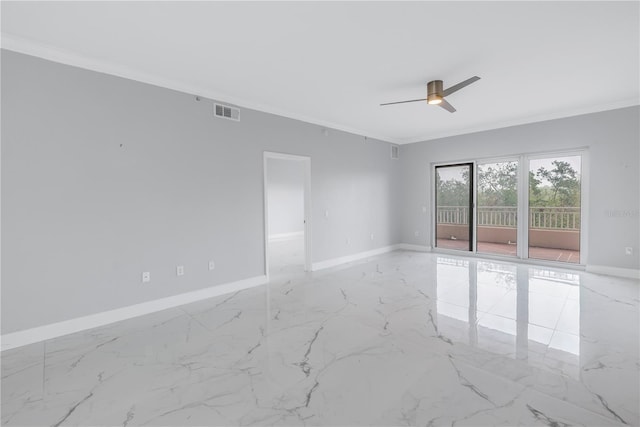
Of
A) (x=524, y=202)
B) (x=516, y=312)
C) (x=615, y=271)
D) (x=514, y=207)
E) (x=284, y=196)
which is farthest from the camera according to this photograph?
(x=284, y=196)

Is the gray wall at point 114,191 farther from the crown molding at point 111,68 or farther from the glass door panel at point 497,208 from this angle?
the glass door panel at point 497,208

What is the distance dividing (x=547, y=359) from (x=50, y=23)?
5086 millimetres

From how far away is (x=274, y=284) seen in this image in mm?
4719

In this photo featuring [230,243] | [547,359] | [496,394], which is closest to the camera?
[496,394]

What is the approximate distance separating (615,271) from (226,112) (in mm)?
6848

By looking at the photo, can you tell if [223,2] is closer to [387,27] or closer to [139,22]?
[139,22]

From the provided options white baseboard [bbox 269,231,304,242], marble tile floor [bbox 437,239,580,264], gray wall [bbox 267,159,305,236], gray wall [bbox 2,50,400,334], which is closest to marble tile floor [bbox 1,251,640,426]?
gray wall [bbox 2,50,400,334]

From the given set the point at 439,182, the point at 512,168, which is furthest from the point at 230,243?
the point at 512,168

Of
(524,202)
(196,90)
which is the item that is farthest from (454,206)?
(196,90)

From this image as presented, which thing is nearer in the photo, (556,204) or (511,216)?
(556,204)

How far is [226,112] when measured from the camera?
168 inches

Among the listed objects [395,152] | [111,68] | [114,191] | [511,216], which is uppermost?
[111,68]

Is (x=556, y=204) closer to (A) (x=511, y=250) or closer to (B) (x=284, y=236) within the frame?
(A) (x=511, y=250)

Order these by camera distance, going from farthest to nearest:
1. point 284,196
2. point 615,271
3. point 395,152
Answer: point 284,196
point 395,152
point 615,271
